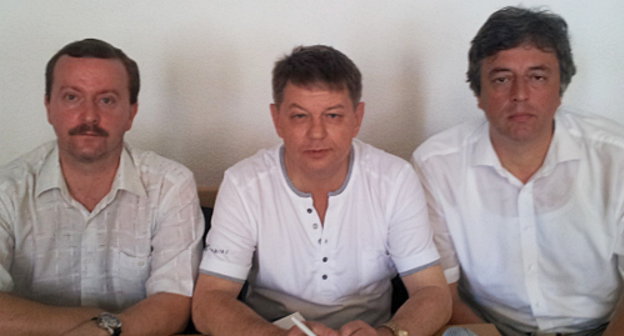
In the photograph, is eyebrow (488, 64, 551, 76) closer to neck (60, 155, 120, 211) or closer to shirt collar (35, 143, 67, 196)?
neck (60, 155, 120, 211)

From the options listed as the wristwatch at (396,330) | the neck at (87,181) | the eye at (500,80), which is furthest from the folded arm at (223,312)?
the eye at (500,80)

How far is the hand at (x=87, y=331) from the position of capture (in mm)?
1225

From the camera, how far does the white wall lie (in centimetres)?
193

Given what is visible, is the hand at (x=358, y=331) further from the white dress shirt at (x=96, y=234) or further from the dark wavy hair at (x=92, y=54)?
the dark wavy hair at (x=92, y=54)

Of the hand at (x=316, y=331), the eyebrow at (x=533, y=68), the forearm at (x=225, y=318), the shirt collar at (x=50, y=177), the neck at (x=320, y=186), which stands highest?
the eyebrow at (x=533, y=68)

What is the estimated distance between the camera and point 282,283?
148cm

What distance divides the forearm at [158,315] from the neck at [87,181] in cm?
33

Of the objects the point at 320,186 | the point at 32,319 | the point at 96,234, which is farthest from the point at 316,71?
the point at 32,319

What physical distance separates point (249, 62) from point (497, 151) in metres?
0.91

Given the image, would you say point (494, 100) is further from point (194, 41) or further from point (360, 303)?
point (194, 41)

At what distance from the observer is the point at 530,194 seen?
5.03 feet

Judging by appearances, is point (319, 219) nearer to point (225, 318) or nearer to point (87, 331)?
point (225, 318)

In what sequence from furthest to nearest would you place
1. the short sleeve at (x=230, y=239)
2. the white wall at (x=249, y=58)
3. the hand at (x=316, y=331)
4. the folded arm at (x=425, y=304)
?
the white wall at (x=249, y=58) → the short sleeve at (x=230, y=239) → the folded arm at (x=425, y=304) → the hand at (x=316, y=331)

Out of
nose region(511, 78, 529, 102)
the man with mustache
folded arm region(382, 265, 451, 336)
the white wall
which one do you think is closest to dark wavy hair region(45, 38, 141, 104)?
the man with mustache
